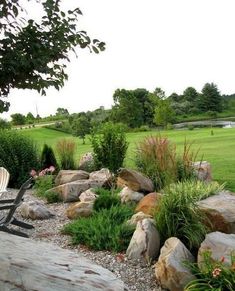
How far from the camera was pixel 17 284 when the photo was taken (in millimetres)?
2621

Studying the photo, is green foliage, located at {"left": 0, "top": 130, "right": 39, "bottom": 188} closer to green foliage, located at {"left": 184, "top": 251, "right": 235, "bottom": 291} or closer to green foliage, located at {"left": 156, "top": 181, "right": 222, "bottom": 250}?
green foliage, located at {"left": 156, "top": 181, "right": 222, "bottom": 250}

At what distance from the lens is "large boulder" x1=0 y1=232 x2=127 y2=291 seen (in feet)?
8.64

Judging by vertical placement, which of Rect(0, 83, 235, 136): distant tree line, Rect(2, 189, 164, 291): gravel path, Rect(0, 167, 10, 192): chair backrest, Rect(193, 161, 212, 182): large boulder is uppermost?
Rect(0, 83, 235, 136): distant tree line

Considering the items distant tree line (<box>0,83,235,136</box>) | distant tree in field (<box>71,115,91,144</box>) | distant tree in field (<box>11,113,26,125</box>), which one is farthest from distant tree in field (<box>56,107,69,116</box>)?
distant tree in field (<box>71,115,91,144</box>)

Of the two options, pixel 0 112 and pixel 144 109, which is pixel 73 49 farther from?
pixel 144 109

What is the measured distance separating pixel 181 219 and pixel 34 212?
3.58 metres

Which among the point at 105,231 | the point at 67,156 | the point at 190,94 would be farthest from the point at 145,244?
the point at 190,94

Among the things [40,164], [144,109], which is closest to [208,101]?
[144,109]

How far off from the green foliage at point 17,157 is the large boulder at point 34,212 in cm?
491

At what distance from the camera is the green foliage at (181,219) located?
5.62 metres

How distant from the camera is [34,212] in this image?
8383 millimetres

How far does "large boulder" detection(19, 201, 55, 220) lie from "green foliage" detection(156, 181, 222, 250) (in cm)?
313

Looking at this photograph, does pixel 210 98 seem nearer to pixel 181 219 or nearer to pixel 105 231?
pixel 105 231

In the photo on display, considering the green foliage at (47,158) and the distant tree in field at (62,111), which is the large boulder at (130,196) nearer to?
the green foliage at (47,158)
